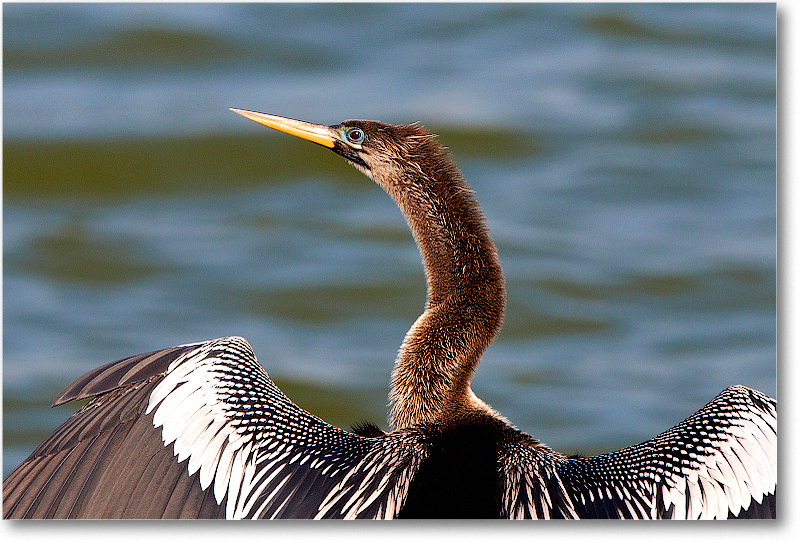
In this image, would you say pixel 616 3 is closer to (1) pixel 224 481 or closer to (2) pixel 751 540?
(2) pixel 751 540

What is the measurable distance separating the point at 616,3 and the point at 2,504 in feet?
9.53

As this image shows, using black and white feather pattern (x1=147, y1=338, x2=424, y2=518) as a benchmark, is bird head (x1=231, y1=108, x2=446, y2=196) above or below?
above

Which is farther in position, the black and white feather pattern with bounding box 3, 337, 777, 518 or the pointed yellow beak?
the pointed yellow beak

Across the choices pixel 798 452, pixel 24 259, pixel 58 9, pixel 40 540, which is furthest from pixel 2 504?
pixel 24 259

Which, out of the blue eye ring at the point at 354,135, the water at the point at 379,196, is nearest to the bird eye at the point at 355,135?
the blue eye ring at the point at 354,135

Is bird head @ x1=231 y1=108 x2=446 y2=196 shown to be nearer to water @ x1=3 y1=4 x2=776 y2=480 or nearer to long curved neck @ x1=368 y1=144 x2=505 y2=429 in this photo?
long curved neck @ x1=368 y1=144 x2=505 y2=429

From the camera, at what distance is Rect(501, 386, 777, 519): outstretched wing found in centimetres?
338

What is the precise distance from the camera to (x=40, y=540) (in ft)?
11.7

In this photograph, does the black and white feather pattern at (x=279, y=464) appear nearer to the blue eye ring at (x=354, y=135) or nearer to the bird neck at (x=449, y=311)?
the bird neck at (x=449, y=311)

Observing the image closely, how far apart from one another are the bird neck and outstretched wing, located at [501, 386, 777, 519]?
0.36 metres

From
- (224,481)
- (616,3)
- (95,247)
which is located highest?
(616,3)

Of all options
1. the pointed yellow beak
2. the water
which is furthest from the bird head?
the water

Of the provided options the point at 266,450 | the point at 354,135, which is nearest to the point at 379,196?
the point at 354,135

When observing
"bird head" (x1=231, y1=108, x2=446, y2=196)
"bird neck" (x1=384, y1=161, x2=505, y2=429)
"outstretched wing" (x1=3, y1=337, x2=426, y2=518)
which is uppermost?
"bird head" (x1=231, y1=108, x2=446, y2=196)
